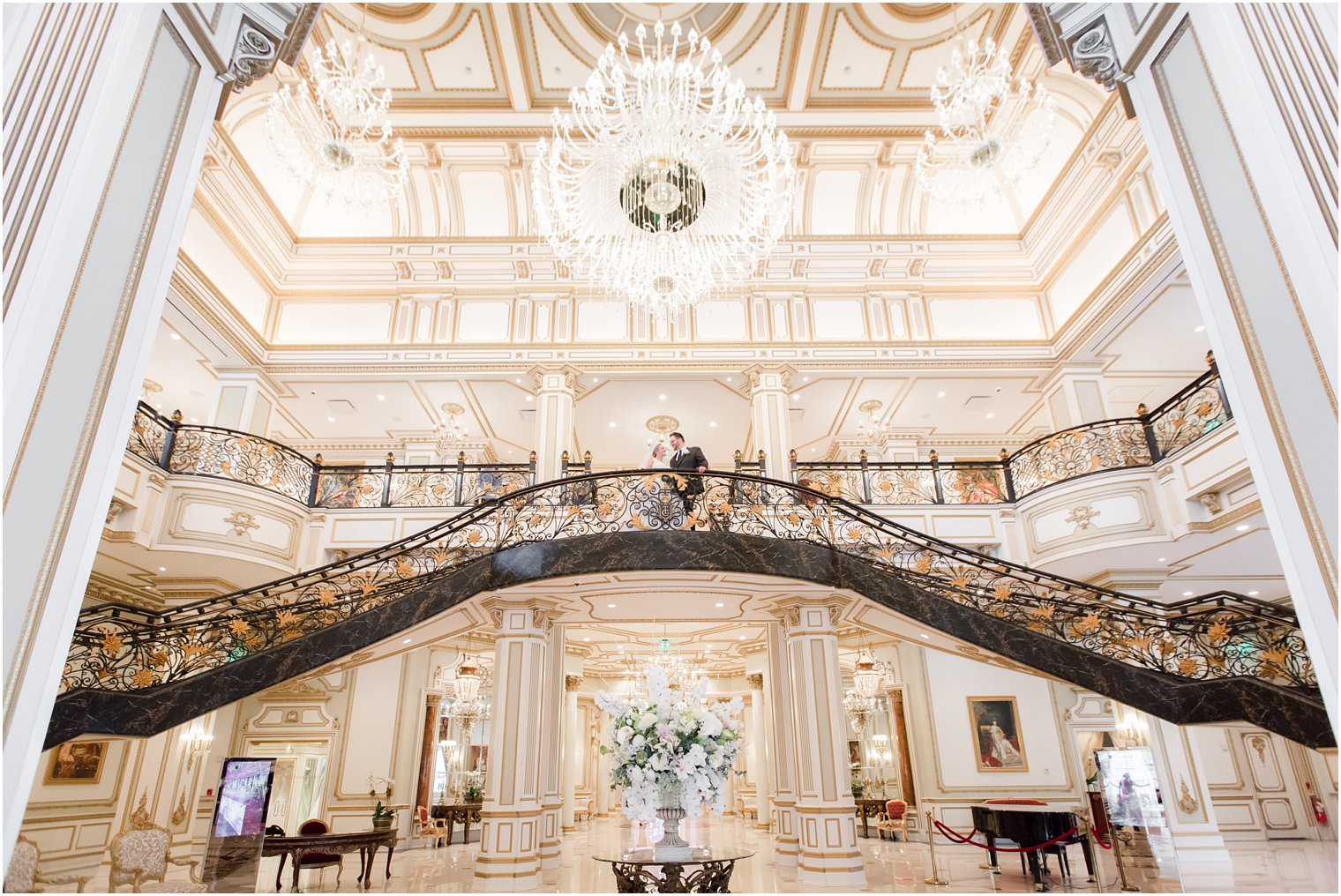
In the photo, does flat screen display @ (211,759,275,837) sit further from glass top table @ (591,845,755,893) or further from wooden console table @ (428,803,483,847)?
wooden console table @ (428,803,483,847)

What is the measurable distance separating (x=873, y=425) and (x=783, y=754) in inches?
254

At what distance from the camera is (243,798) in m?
7.10

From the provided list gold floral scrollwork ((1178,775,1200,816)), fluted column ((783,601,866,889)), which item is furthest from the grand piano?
fluted column ((783,601,866,889))

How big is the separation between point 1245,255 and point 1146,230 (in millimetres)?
8643

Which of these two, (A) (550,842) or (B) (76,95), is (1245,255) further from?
(A) (550,842)

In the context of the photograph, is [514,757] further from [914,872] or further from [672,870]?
[914,872]

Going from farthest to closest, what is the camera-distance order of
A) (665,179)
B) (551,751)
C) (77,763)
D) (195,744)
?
(195,744) → (551,751) → (77,763) → (665,179)

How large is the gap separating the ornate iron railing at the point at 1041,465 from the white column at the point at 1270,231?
6.09 m

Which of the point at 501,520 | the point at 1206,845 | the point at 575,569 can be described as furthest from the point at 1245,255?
the point at 1206,845

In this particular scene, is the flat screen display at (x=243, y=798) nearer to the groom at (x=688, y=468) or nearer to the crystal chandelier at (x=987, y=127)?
the groom at (x=688, y=468)

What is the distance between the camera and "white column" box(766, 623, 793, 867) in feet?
32.5

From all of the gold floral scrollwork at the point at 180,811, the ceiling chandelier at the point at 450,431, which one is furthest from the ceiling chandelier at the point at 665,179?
the gold floral scrollwork at the point at 180,811

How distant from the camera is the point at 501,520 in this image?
8305mm

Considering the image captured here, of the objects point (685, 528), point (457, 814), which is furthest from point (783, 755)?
point (457, 814)
